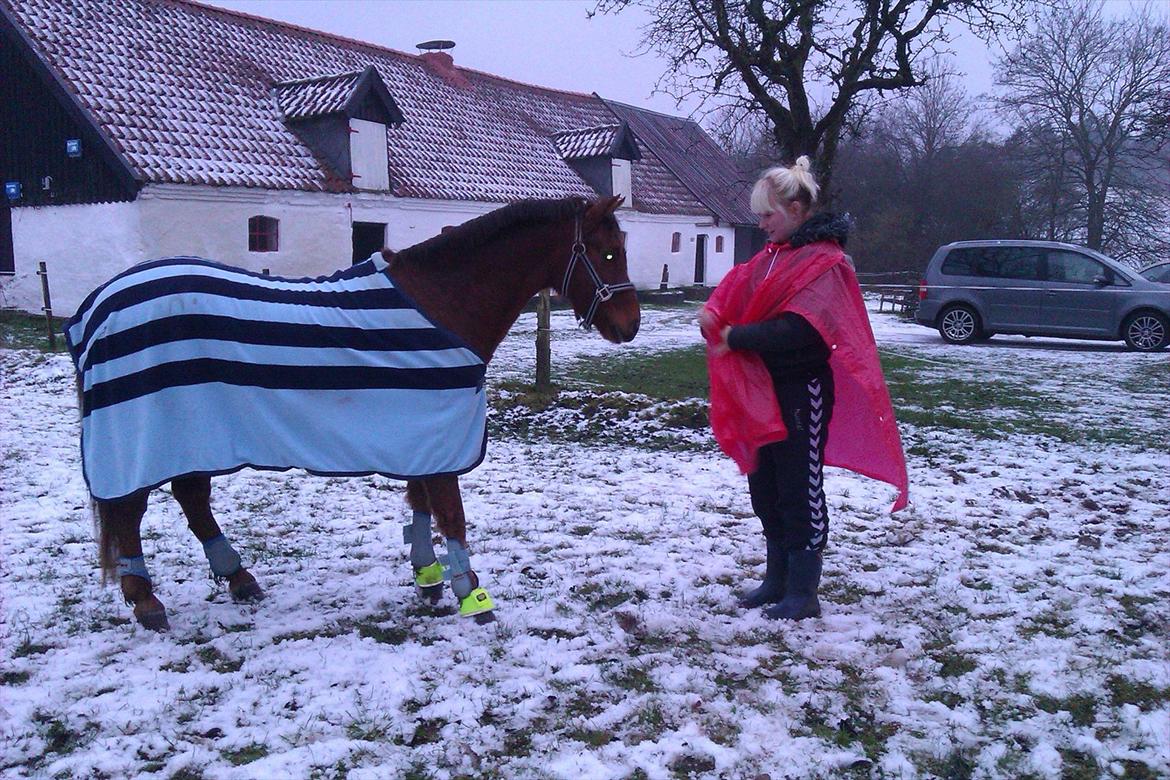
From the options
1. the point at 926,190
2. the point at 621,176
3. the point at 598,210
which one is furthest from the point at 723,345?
the point at 926,190

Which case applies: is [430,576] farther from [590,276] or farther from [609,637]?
[590,276]

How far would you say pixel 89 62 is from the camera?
51.9 ft

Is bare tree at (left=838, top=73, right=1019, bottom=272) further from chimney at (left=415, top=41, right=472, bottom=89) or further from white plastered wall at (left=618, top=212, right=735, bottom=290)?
chimney at (left=415, top=41, right=472, bottom=89)

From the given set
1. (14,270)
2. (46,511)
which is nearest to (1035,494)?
(46,511)

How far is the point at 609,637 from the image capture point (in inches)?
144

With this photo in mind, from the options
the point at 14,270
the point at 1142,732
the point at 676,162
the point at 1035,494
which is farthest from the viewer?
the point at 676,162

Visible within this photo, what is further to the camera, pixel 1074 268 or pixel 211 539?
pixel 1074 268

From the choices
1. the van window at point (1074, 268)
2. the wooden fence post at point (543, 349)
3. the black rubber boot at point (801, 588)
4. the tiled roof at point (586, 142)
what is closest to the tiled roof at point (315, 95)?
the tiled roof at point (586, 142)

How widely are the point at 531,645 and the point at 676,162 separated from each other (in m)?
29.4

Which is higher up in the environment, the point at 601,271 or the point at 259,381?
the point at 601,271

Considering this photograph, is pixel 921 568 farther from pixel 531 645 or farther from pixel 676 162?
pixel 676 162

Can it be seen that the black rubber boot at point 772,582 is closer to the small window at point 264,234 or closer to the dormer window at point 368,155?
the small window at point 264,234

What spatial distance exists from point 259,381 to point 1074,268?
49.3 feet

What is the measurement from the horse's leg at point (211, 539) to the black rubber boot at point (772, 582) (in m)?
2.30
